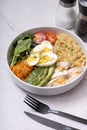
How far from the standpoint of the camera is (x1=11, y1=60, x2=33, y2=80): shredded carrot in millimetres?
969

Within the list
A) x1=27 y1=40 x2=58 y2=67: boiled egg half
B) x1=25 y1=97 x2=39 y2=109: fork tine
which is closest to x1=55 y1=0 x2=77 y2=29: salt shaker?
x1=27 y1=40 x2=58 y2=67: boiled egg half

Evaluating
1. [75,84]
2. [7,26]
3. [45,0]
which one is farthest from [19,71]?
[45,0]

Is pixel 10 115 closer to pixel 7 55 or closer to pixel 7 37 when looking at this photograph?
pixel 7 55

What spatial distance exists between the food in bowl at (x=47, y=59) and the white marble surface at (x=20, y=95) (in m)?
0.05

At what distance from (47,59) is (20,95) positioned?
148 millimetres

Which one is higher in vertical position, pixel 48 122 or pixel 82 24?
pixel 82 24

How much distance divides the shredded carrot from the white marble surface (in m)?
0.06

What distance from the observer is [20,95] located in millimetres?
983

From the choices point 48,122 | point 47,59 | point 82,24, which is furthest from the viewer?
point 82,24

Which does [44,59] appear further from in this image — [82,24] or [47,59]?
[82,24]

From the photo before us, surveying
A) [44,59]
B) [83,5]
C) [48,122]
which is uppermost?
[83,5]

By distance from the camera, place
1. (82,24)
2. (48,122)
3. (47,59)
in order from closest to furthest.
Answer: (48,122), (47,59), (82,24)

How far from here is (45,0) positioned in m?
1.34

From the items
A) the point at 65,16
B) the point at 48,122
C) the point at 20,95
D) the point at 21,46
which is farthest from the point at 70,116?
the point at 65,16
